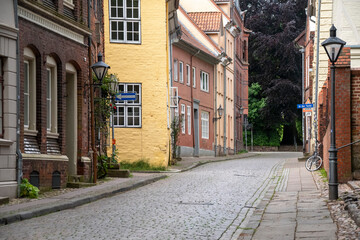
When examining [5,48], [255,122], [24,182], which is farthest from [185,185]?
[255,122]

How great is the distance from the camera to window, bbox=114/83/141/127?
28.6 metres

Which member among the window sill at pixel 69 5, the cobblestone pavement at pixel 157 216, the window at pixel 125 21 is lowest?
the cobblestone pavement at pixel 157 216

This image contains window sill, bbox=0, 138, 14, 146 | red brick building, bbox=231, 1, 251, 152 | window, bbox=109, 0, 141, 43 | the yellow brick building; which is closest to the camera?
window sill, bbox=0, 138, 14, 146

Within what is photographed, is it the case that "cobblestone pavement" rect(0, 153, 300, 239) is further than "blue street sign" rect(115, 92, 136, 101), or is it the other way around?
"blue street sign" rect(115, 92, 136, 101)

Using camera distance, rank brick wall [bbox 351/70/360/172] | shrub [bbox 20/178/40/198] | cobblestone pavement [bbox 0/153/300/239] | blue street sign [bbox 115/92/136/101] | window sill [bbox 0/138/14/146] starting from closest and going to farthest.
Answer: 1. cobblestone pavement [bbox 0/153/300/239]
2. window sill [bbox 0/138/14/146]
3. shrub [bbox 20/178/40/198]
4. brick wall [bbox 351/70/360/172]
5. blue street sign [bbox 115/92/136/101]

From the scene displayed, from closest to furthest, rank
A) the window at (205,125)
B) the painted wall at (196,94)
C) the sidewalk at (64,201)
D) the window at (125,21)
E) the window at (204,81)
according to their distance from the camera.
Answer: the sidewalk at (64,201) → the window at (125,21) → the painted wall at (196,94) → the window at (205,125) → the window at (204,81)

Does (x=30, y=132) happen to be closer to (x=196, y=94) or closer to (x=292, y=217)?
(x=292, y=217)

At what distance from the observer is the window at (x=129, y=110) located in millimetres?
28562

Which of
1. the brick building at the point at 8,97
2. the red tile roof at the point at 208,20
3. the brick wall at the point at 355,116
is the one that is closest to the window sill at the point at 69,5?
the brick building at the point at 8,97

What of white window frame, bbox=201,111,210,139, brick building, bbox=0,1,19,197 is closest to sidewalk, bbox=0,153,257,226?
brick building, bbox=0,1,19,197

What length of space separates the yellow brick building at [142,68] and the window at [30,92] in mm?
11454

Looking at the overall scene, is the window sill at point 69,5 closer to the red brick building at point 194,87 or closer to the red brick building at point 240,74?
the red brick building at point 194,87

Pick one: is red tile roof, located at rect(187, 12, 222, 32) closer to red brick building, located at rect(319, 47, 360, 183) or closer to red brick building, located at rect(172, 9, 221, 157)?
red brick building, located at rect(172, 9, 221, 157)

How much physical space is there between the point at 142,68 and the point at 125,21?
2067 mm
